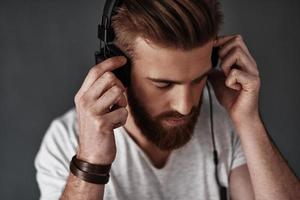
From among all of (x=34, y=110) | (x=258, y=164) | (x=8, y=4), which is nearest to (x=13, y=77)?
(x=34, y=110)

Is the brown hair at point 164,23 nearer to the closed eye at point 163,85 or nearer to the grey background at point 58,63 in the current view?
the closed eye at point 163,85

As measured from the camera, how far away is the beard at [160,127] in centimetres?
136

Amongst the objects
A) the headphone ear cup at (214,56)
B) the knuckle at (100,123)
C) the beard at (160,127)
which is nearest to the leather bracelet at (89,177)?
the knuckle at (100,123)

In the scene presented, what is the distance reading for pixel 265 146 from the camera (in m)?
1.44

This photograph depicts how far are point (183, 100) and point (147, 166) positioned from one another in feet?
1.01

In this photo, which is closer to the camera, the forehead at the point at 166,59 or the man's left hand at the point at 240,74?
the forehead at the point at 166,59

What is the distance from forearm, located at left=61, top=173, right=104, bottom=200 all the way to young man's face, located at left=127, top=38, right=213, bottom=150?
0.26 meters

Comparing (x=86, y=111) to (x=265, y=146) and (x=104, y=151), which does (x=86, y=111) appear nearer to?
(x=104, y=151)

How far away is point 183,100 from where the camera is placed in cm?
126

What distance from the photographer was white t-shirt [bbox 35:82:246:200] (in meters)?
1.42

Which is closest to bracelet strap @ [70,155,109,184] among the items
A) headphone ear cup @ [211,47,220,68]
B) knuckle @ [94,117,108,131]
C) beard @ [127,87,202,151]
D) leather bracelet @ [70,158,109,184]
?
leather bracelet @ [70,158,109,184]

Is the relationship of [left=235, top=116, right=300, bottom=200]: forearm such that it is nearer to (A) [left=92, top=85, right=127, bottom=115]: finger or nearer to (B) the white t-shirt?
(B) the white t-shirt

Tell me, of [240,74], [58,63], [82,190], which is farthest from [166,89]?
[58,63]

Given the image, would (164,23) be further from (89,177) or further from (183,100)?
(89,177)
